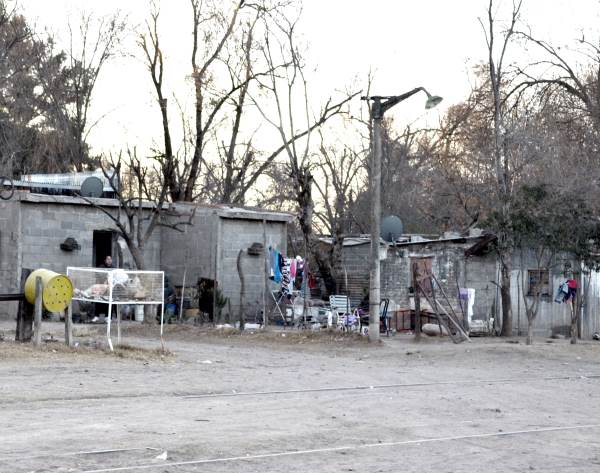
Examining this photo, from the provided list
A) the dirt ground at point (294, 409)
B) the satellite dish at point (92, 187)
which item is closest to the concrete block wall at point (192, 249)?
the satellite dish at point (92, 187)

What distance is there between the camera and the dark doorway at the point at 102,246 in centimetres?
3163

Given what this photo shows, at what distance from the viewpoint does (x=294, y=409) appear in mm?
12914

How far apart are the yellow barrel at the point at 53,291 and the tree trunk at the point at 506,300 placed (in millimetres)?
13238

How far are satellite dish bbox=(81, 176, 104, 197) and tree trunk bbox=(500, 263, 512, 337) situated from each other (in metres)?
12.3

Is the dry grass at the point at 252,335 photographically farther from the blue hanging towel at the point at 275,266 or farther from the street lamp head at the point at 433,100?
the street lamp head at the point at 433,100

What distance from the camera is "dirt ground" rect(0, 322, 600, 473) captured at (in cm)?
942

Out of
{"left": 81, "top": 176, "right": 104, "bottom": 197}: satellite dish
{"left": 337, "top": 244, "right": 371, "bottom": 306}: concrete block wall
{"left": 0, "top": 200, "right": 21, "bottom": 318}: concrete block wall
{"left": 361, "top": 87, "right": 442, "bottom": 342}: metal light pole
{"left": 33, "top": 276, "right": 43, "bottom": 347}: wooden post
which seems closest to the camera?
{"left": 33, "top": 276, "right": 43, "bottom": 347}: wooden post

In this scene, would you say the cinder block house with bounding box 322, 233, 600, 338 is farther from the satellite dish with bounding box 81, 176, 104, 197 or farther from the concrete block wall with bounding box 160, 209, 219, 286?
the satellite dish with bounding box 81, 176, 104, 197

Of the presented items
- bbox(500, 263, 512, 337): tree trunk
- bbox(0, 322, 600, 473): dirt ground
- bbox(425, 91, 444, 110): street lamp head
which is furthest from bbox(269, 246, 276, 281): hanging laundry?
bbox(425, 91, 444, 110): street lamp head

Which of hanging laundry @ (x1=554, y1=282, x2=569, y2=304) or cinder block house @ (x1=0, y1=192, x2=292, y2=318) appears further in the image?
cinder block house @ (x1=0, y1=192, x2=292, y2=318)

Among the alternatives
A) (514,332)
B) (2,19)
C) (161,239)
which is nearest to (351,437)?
(514,332)

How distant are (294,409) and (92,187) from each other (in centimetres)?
1998

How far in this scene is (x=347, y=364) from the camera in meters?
19.7

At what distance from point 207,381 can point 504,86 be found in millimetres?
19544
